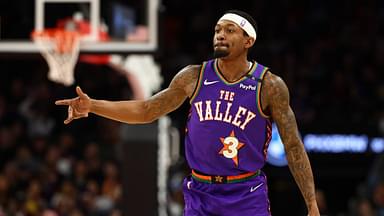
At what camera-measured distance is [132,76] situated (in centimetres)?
1277

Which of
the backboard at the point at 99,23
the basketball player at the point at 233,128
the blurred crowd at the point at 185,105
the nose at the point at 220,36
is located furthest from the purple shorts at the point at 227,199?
the blurred crowd at the point at 185,105

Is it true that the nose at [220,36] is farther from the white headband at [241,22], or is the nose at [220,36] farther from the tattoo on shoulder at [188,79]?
the tattoo on shoulder at [188,79]

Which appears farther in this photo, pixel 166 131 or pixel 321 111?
pixel 321 111

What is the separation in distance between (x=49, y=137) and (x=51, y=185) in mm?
1567

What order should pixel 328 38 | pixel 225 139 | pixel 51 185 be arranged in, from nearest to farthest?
pixel 225 139, pixel 51 185, pixel 328 38

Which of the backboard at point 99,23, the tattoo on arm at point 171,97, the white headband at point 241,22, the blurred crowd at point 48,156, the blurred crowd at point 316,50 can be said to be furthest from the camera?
the blurred crowd at point 316,50

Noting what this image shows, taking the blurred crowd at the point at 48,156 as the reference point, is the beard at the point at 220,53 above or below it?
above

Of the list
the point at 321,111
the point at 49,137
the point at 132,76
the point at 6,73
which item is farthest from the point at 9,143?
the point at 321,111

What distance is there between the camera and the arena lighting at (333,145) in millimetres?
15555

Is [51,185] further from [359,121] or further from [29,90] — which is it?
[359,121]

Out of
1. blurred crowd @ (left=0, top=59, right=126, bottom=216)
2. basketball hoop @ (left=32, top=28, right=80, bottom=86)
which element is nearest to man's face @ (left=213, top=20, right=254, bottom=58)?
basketball hoop @ (left=32, top=28, right=80, bottom=86)

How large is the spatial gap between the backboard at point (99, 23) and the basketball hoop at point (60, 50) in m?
0.22

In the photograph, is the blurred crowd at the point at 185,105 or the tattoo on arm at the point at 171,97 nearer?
the tattoo on arm at the point at 171,97

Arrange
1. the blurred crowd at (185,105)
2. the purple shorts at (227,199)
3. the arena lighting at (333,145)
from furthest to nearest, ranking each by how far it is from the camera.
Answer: the arena lighting at (333,145) → the blurred crowd at (185,105) → the purple shorts at (227,199)
